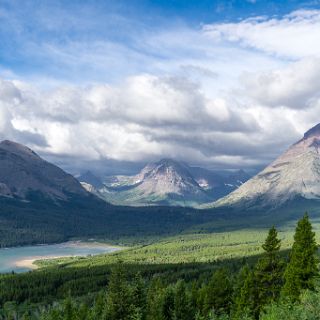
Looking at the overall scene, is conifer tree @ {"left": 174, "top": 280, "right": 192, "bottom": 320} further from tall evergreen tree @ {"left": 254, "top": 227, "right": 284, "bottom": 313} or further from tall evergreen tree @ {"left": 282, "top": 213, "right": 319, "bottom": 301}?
tall evergreen tree @ {"left": 282, "top": 213, "right": 319, "bottom": 301}

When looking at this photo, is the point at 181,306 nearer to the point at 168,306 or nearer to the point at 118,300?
the point at 168,306

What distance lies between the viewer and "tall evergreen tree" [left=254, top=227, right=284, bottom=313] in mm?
69250

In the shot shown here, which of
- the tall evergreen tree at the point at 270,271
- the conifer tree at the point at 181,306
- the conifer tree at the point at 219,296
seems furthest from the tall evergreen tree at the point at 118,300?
the conifer tree at the point at 219,296

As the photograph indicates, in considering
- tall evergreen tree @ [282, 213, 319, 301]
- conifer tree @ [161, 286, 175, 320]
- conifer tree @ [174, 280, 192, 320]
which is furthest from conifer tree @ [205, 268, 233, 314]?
tall evergreen tree @ [282, 213, 319, 301]

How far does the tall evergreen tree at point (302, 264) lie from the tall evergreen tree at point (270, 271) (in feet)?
15.5

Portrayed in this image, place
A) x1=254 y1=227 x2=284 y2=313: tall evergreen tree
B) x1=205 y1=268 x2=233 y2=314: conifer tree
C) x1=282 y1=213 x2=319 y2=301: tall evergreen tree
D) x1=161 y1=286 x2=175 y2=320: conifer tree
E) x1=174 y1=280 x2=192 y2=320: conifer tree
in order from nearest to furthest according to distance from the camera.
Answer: x1=282 y1=213 x2=319 y2=301: tall evergreen tree → x1=254 y1=227 x2=284 y2=313: tall evergreen tree → x1=174 y1=280 x2=192 y2=320: conifer tree → x1=161 y1=286 x2=175 y2=320: conifer tree → x1=205 y1=268 x2=233 y2=314: conifer tree

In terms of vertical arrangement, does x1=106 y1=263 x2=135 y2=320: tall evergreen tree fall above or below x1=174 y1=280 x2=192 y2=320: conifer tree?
above

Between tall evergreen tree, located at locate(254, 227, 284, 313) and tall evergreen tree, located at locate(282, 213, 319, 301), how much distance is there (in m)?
4.73

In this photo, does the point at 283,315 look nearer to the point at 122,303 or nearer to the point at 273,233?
the point at 273,233

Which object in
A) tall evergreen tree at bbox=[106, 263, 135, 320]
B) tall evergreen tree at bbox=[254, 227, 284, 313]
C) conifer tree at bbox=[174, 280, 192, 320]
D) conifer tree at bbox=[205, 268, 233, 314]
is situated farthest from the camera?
conifer tree at bbox=[205, 268, 233, 314]

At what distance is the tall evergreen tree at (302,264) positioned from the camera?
6262 centimetres

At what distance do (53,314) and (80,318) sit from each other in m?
13.9

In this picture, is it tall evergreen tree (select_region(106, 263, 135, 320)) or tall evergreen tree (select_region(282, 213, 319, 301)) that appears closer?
tall evergreen tree (select_region(282, 213, 319, 301))

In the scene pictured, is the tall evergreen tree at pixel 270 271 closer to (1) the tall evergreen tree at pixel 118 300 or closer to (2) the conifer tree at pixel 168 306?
(1) the tall evergreen tree at pixel 118 300
